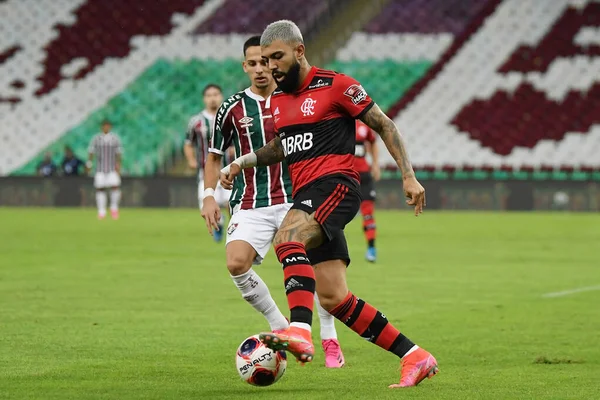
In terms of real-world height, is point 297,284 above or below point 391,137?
below

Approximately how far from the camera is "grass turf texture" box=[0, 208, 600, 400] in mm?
6434

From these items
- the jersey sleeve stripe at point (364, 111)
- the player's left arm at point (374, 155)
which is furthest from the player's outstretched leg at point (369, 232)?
the jersey sleeve stripe at point (364, 111)

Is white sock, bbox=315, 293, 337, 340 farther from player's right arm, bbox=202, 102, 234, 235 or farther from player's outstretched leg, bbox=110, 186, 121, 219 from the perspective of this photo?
player's outstretched leg, bbox=110, 186, 121, 219

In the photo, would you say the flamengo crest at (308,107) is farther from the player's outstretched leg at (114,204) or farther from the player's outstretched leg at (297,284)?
the player's outstretched leg at (114,204)

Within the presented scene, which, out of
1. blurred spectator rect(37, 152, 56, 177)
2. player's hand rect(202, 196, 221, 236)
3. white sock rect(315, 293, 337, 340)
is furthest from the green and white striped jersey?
blurred spectator rect(37, 152, 56, 177)

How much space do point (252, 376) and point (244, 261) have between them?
0.98 metres

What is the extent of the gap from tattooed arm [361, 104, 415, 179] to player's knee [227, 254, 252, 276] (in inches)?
48.9

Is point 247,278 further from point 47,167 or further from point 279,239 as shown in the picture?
point 47,167

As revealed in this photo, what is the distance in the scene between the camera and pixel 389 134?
627 cm

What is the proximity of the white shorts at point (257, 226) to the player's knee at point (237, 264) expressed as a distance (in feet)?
0.48

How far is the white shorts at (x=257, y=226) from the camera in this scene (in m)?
7.18

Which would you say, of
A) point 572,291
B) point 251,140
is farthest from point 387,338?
point 572,291

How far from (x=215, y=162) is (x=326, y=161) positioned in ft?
3.78

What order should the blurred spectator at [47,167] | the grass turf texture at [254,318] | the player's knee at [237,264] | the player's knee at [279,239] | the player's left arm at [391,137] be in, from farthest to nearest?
1. the blurred spectator at [47,167]
2. the player's knee at [237,264]
3. the grass turf texture at [254,318]
4. the player's left arm at [391,137]
5. the player's knee at [279,239]
